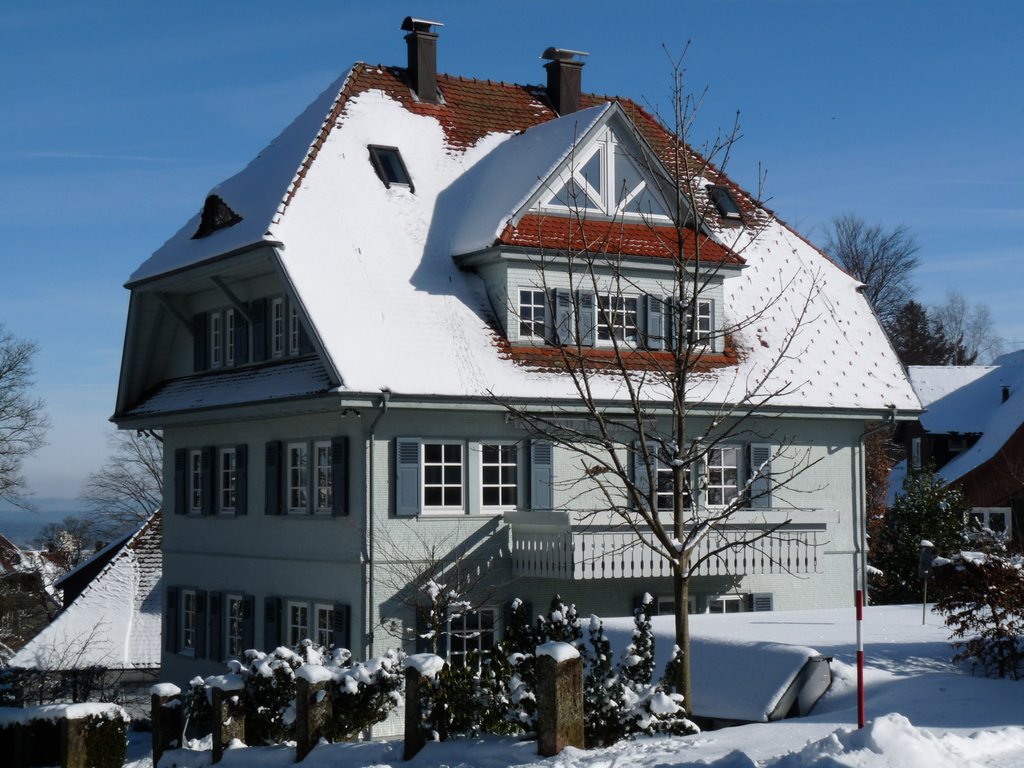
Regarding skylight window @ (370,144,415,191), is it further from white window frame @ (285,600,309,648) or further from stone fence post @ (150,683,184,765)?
stone fence post @ (150,683,184,765)

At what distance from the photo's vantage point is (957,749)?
39.4 ft

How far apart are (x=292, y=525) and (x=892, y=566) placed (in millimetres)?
13515

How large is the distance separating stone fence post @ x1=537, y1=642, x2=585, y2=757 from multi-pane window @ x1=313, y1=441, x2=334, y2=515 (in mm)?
12316

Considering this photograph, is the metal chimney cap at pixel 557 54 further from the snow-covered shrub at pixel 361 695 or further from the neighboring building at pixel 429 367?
the snow-covered shrub at pixel 361 695

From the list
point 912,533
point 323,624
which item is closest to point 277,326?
point 323,624

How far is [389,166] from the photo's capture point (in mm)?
27891

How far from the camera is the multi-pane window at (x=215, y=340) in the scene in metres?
29.5

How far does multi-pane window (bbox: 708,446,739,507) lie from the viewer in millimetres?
27795

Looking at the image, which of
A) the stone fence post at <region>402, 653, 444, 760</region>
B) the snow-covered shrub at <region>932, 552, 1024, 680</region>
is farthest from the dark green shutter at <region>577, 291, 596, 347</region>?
the stone fence post at <region>402, 653, 444, 760</region>

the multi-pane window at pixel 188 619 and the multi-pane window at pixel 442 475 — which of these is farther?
the multi-pane window at pixel 188 619

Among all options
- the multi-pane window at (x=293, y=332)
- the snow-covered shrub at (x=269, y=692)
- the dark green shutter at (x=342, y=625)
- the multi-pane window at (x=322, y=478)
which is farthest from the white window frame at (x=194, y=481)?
the snow-covered shrub at (x=269, y=692)

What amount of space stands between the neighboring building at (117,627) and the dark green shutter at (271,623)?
387 inches

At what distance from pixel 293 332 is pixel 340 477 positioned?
304cm

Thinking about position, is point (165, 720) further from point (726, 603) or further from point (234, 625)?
point (726, 603)
